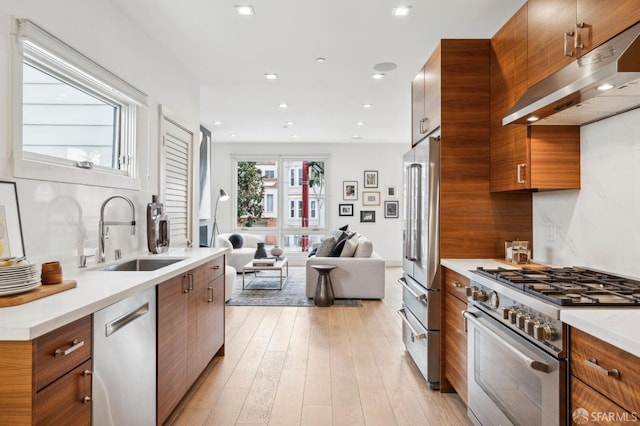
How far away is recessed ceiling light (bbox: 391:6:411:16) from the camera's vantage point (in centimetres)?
278

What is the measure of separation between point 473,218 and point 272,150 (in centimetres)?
664

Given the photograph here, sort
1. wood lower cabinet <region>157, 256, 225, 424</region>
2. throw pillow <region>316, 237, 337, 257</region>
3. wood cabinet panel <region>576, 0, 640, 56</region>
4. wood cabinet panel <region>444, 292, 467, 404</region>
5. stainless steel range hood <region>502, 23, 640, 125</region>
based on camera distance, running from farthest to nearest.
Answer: throw pillow <region>316, 237, 337, 257</region> < wood cabinet panel <region>444, 292, 467, 404</region> < wood lower cabinet <region>157, 256, 225, 424</region> < wood cabinet panel <region>576, 0, 640, 56</region> < stainless steel range hood <region>502, 23, 640, 125</region>

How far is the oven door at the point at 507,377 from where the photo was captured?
1410mm

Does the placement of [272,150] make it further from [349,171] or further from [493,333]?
[493,333]

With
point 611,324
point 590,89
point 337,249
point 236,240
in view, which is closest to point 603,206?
point 590,89

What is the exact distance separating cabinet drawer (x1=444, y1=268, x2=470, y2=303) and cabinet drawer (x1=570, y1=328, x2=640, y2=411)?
935mm

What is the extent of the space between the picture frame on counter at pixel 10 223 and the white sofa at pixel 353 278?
385 centimetres

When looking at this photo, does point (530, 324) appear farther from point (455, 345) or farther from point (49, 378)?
point (49, 378)

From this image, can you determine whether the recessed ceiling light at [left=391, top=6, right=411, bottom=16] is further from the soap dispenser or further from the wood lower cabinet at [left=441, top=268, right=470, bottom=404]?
the soap dispenser

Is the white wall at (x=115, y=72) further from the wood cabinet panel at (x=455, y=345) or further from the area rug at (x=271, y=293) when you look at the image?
the area rug at (x=271, y=293)

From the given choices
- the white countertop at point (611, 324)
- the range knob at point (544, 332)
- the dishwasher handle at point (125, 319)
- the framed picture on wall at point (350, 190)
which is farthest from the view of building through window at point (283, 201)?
the white countertop at point (611, 324)

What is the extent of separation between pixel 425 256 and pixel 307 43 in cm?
207

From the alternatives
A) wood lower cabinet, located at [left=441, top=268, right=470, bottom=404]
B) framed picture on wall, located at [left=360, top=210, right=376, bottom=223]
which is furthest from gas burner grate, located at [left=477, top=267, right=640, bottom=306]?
framed picture on wall, located at [left=360, top=210, right=376, bottom=223]

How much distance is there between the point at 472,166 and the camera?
105 inches
